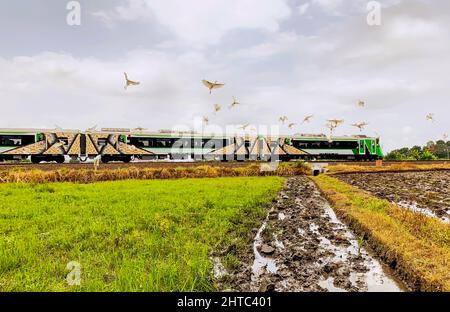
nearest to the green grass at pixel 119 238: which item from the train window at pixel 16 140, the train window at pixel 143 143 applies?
the train window at pixel 16 140

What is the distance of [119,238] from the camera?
6.86 meters

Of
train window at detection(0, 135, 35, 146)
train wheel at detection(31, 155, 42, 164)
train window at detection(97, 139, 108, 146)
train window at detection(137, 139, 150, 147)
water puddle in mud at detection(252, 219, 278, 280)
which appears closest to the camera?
water puddle in mud at detection(252, 219, 278, 280)

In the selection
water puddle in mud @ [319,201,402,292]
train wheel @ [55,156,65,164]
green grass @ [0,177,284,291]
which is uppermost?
train wheel @ [55,156,65,164]

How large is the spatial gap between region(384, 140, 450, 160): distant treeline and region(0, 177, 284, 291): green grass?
160 feet

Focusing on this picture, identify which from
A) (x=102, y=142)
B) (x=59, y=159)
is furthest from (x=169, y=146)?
(x=59, y=159)

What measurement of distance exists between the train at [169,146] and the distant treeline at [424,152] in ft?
44.2

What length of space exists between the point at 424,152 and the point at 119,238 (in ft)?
186

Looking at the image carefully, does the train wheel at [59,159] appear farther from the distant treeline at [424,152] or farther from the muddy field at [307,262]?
the distant treeline at [424,152]

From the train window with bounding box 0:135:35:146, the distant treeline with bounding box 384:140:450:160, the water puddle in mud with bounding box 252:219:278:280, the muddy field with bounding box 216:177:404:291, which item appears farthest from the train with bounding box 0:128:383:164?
the water puddle in mud with bounding box 252:219:278:280

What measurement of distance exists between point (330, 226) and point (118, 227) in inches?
219

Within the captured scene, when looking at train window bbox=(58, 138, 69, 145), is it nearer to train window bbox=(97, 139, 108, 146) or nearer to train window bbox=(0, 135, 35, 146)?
train window bbox=(0, 135, 35, 146)

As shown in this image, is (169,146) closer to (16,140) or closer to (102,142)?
(102,142)

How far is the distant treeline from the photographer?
51700 millimetres
